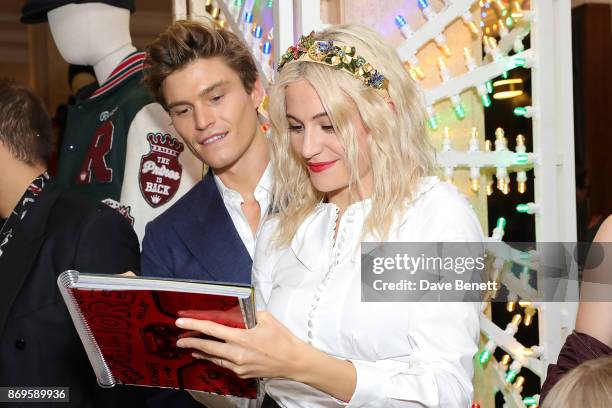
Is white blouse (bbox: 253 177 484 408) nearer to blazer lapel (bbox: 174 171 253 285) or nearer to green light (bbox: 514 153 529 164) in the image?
blazer lapel (bbox: 174 171 253 285)

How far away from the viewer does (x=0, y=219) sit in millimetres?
2516

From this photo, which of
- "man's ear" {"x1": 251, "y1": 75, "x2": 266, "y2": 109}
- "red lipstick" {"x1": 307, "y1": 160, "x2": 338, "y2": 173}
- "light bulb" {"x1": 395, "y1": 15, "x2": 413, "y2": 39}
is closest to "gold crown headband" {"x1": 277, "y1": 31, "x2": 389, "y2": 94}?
"red lipstick" {"x1": 307, "y1": 160, "x2": 338, "y2": 173}

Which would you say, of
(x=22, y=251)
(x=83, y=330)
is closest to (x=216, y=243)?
(x=22, y=251)

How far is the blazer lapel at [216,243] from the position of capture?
84.4 inches

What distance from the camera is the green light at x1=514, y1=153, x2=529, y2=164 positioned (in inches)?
101

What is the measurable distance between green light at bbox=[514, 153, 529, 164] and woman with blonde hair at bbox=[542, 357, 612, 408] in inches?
50.3

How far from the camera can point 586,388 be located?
4.33 ft

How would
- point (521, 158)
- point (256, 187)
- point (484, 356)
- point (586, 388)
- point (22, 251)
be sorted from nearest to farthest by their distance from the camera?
1. point (586, 388)
2. point (22, 251)
3. point (256, 187)
4. point (521, 158)
5. point (484, 356)

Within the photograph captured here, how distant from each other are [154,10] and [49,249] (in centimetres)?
561

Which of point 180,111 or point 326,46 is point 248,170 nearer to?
point 180,111

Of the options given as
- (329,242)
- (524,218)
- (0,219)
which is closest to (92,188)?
(0,219)

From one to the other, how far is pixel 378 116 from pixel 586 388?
660 mm

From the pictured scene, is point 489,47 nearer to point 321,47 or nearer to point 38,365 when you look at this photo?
point 321,47

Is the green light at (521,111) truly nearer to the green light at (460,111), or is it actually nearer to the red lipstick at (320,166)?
the green light at (460,111)
